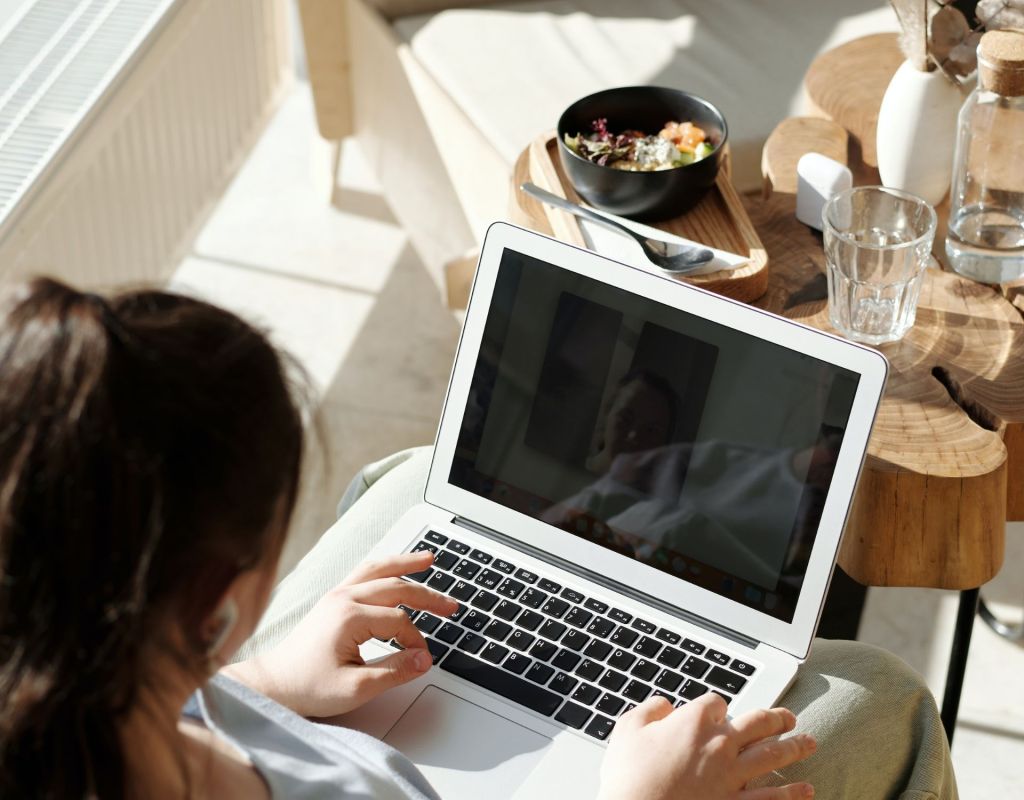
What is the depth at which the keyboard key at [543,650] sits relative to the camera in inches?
38.0

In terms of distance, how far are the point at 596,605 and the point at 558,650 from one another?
0.17 feet

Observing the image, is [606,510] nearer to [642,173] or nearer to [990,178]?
[642,173]

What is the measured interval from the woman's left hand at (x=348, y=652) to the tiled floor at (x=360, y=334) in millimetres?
721

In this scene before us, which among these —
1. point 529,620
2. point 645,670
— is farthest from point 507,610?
point 645,670

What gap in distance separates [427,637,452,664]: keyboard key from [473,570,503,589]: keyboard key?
0.22 ft

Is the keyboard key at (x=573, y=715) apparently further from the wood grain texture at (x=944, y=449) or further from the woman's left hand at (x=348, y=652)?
the wood grain texture at (x=944, y=449)

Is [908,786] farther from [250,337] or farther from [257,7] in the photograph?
[257,7]

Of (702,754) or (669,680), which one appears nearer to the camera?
(702,754)

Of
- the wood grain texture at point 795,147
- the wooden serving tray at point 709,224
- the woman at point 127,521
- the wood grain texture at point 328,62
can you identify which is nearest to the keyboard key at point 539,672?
the woman at point 127,521

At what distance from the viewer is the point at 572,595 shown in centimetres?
101

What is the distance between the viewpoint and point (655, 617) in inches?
38.8

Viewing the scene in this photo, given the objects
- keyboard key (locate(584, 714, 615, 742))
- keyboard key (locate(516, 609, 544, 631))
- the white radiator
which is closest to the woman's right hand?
keyboard key (locate(584, 714, 615, 742))

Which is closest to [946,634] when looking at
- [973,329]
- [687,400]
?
[973,329]

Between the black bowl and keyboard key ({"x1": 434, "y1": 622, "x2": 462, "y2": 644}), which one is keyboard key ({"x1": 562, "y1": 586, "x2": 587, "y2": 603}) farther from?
the black bowl
